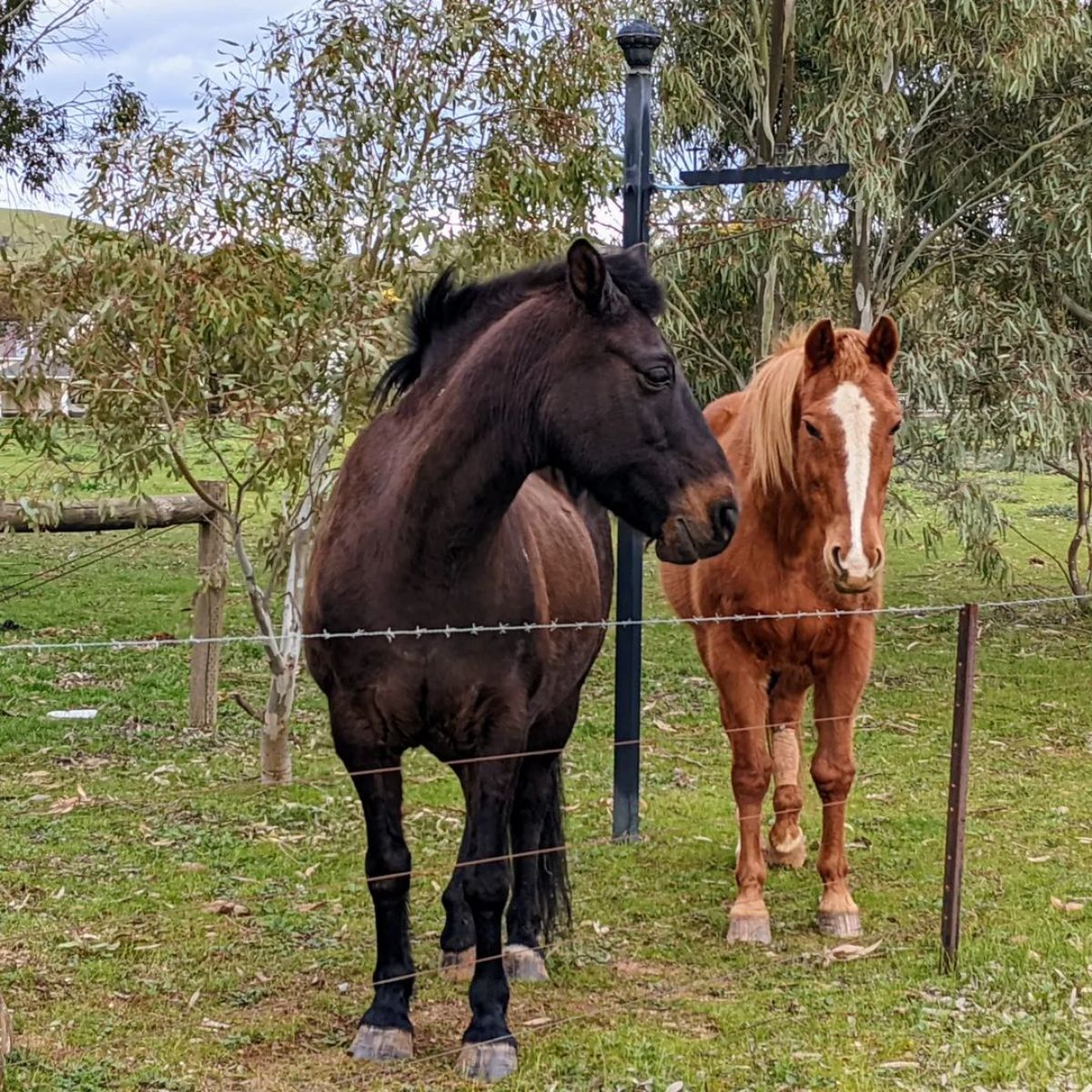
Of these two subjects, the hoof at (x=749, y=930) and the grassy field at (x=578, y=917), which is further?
the hoof at (x=749, y=930)

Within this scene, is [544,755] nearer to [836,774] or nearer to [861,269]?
[836,774]

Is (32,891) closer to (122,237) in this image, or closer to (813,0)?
(122,237)

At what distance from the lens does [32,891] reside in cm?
535

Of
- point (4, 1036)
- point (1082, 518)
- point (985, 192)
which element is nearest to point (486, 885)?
point (4, 1036)

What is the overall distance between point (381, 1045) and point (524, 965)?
2.73 feet

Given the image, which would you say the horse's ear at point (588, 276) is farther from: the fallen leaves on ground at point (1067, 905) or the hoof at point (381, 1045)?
the fallen leaves on ground at point (1067, 905)

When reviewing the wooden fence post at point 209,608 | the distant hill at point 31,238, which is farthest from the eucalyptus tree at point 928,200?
the distant hill at point 31,238

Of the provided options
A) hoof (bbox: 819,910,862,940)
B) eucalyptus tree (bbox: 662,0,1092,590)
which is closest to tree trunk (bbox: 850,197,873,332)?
eucalyptus tree (bbox: 662,0,1092,590)

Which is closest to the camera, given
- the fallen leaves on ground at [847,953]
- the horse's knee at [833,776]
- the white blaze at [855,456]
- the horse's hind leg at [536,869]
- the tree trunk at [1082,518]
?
the white blaze at [855,456]

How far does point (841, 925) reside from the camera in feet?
17.0

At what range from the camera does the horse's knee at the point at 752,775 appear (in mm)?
5262

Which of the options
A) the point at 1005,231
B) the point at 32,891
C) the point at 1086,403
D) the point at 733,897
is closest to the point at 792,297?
the point at 1005,231

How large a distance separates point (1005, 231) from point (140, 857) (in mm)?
8816

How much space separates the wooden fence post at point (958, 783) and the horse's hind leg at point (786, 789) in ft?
4.23
